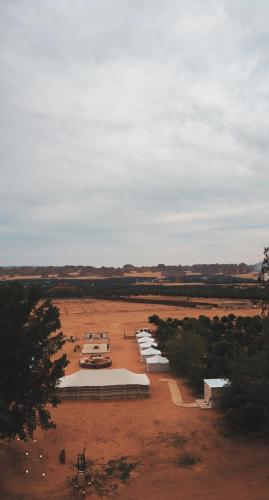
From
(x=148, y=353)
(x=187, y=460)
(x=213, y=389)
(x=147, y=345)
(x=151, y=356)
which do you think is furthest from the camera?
(x=147, y=345)

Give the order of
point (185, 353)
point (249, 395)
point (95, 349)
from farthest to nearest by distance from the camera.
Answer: point (95, 349) < point (185, 353) < point (249, 395)

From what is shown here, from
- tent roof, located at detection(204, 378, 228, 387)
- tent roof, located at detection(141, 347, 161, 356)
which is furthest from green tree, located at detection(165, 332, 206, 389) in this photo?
tent roof, located at detection(204, 378, 228, 387)

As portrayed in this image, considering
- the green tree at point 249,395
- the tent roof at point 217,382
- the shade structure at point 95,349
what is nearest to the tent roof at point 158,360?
the shade structure at point 95,349

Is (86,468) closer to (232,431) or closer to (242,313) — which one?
(232,431)

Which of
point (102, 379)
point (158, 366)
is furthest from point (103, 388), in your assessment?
point (158, 366)

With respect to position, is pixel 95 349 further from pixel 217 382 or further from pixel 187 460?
pixel 187 460

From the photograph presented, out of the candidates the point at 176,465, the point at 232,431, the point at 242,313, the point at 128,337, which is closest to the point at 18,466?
the point at 176,465

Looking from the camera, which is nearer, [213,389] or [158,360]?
[213,389]

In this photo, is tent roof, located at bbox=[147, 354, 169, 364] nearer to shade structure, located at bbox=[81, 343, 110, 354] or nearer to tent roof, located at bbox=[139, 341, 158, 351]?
tent roof, located at bbox=[139, 341, 158, 351]

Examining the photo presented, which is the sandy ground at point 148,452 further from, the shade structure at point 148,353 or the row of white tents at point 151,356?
the shade structure at point 148,353
